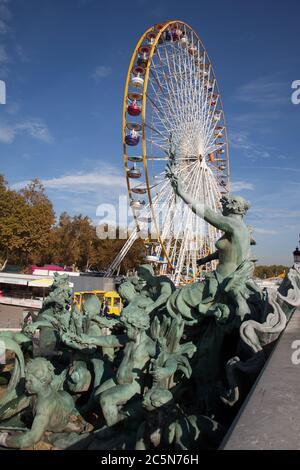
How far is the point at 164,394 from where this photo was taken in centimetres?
316

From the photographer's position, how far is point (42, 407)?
396 centimetres

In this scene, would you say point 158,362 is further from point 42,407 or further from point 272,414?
point 272,414

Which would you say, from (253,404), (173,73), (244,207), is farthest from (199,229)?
(253,404)

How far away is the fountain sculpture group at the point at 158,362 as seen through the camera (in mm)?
3297

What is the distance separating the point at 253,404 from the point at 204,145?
24437 millimetres

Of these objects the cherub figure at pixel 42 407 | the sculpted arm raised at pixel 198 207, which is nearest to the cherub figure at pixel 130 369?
the cherub figure at pixel 42 407

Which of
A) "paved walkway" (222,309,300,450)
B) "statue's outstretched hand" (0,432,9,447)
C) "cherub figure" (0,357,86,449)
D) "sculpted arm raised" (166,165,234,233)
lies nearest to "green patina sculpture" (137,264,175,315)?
"sculpted arm raised" (166,165,234,233)

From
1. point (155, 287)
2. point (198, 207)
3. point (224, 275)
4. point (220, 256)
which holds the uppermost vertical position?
point (198, 207)

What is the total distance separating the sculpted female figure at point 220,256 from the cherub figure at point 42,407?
1.77m

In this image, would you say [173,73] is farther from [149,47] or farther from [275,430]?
[275,430]

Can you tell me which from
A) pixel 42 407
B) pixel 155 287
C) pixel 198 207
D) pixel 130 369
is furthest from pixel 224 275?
pixel 42 407

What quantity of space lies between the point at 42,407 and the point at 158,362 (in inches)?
50.6

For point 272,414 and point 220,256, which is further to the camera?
point 220,256

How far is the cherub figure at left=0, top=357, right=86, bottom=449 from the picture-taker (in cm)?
386
